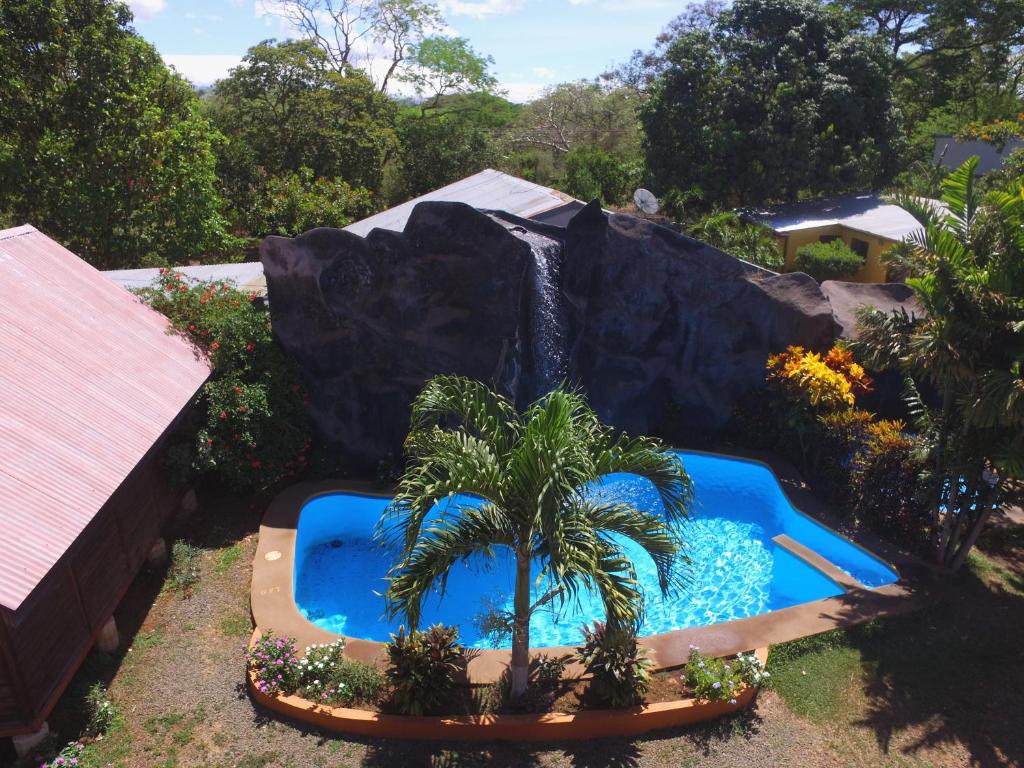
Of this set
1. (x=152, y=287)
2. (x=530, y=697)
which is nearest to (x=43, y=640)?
(x=530, y=697)

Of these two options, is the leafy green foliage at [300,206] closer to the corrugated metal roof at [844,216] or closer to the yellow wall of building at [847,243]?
the corrugated metal roof at [844,216]

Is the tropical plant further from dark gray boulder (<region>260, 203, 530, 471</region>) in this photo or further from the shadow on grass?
dark gray boulder (<region>260, 203, 530, 471</region>)

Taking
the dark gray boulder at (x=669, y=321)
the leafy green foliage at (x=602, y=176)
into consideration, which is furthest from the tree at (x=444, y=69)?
the dark gray boulder at (x=669, y=321)

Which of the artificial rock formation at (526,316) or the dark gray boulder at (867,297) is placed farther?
the dark gray boulder at (867,297)

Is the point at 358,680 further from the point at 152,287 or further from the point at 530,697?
the point at 152,287

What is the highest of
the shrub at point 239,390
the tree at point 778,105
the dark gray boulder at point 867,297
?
the tree at point 778,105

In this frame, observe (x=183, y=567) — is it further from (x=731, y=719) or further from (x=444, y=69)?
(x=444, y=69)
